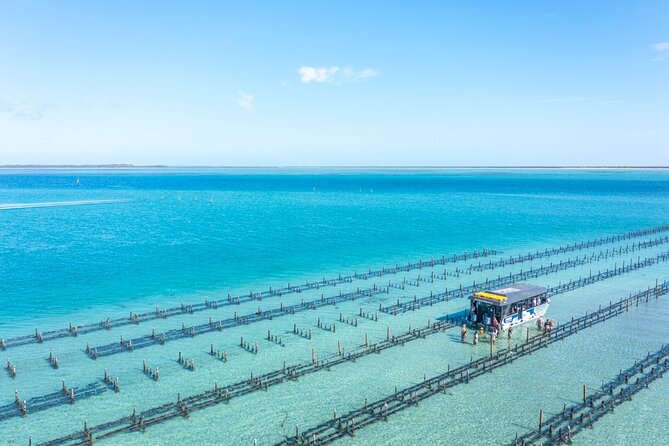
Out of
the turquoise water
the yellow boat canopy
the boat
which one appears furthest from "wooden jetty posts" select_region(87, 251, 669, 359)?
the yellow boat canopy

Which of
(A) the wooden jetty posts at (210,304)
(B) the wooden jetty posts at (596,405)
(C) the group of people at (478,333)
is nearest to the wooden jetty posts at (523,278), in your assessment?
(C) the group of people at (478,333)

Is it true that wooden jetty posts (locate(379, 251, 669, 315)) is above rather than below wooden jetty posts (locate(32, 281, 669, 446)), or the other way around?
above

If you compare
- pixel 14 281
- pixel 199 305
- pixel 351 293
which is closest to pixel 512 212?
pixel 351 293

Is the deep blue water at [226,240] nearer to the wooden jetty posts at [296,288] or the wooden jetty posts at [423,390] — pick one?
the wooden jetty posts at [296,288]

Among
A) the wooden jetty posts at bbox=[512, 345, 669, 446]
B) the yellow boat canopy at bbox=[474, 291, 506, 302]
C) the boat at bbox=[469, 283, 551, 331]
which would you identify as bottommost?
the wooden jetty posts at bbox=[512, 345, 669, 446]

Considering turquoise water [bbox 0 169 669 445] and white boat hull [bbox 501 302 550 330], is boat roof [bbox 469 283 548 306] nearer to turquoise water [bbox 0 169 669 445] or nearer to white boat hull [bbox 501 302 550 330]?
white boat hull [bbox 501 302 550 330]

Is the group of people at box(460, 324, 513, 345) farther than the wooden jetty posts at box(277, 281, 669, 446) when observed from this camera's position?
Yes

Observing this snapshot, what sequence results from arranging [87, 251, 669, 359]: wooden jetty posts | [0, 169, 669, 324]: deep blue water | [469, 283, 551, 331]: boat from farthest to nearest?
[0, 169, 669, 324]: deep blue water < [469, 283, 551, 331]: boat < [87, 251, 669, 359]: wooden jetty posts

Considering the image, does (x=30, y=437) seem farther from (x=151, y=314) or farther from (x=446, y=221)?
(x=446, y=221)

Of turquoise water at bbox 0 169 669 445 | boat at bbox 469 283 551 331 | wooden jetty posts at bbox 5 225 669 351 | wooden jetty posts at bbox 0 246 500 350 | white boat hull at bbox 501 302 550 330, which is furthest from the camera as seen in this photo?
white boat hull at bbox 501 302 550 330
